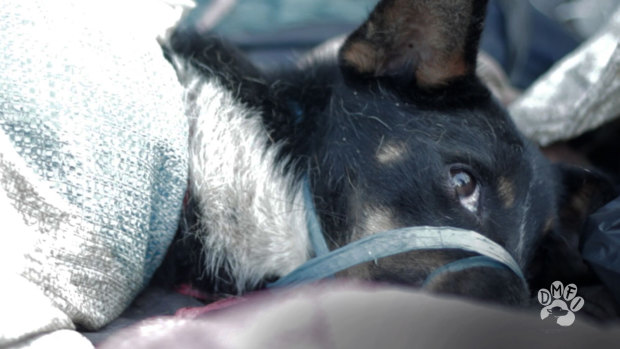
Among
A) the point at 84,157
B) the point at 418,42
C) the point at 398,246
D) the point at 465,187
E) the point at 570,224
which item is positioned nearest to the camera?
the point at 84,157

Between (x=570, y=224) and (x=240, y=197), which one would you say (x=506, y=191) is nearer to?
(x=570, y=224)

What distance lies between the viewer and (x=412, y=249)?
1310 mm

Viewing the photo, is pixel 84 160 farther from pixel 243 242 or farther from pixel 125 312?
pixel 243 242

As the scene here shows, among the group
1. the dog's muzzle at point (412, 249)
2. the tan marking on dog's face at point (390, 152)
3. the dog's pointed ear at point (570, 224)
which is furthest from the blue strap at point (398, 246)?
the dog's pointed ear at point (570, 224)

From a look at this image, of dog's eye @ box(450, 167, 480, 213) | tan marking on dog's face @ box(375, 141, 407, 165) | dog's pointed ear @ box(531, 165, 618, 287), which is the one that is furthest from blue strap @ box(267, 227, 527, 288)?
dog's pointed ear @ box(531, 165, 618, 287)

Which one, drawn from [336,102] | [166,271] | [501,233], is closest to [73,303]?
[166,271]

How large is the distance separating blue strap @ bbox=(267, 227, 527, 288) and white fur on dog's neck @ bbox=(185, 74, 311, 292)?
18 cm

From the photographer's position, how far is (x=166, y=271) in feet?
4.77

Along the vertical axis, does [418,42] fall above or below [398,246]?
above

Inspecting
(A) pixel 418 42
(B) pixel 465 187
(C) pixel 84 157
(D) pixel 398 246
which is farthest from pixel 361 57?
(C) pixel 84 157

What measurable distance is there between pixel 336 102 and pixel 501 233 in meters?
0.56

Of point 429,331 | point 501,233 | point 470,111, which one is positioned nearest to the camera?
point 429,331

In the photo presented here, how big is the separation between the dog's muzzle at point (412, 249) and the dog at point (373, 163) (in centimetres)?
2

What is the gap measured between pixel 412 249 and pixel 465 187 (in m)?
0.25
